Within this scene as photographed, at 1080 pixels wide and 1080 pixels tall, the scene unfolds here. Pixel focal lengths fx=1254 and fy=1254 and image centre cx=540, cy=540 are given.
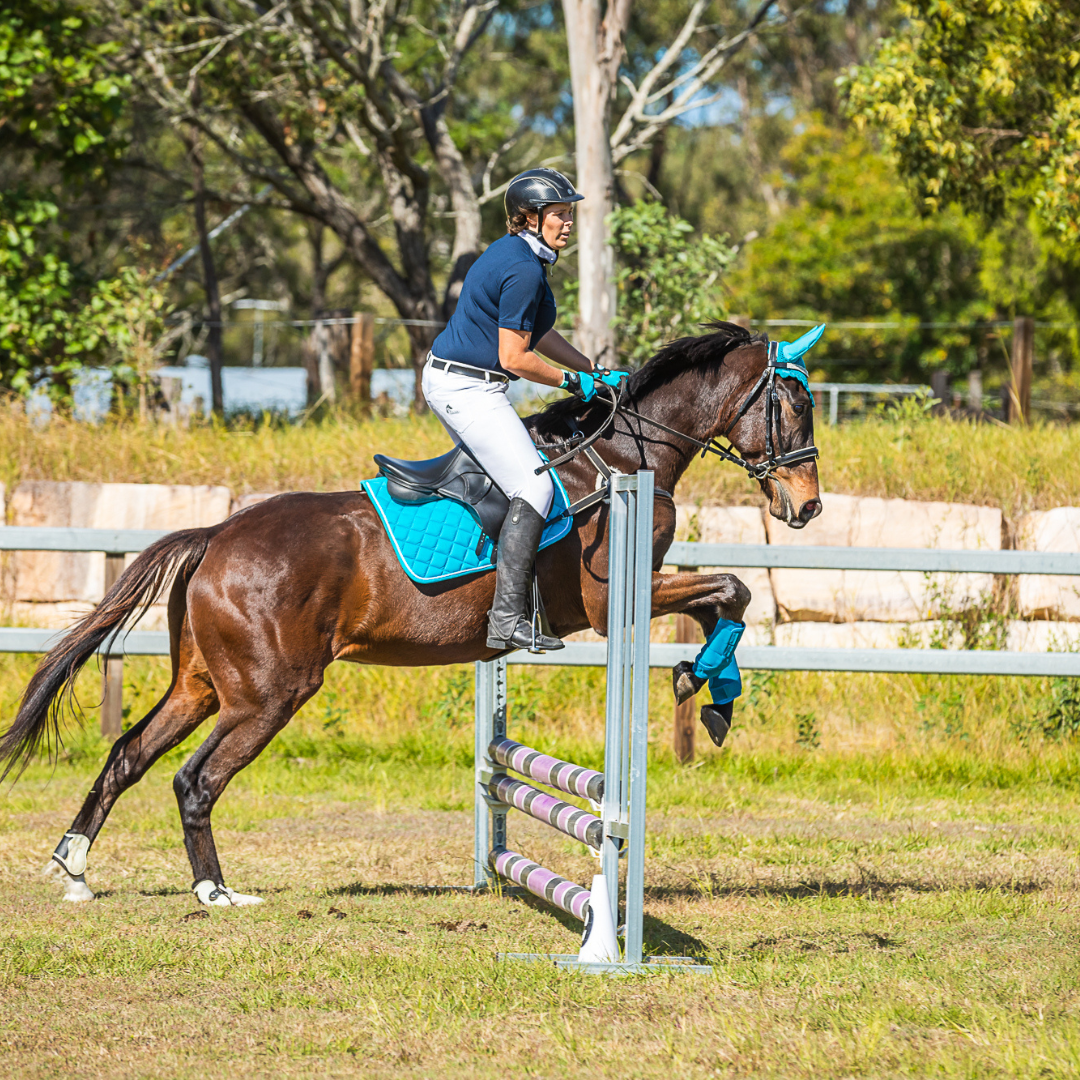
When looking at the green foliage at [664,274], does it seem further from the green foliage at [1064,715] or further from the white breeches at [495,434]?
the white breeches at [495,434]

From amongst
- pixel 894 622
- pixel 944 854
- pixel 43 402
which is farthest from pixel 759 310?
pixel 944 854

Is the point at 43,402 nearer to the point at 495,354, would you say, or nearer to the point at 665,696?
the point at 665,696

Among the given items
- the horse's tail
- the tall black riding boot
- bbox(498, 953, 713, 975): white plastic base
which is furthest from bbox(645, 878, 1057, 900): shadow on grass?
the horse's tail

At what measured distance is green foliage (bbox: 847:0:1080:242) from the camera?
12016 millimetres

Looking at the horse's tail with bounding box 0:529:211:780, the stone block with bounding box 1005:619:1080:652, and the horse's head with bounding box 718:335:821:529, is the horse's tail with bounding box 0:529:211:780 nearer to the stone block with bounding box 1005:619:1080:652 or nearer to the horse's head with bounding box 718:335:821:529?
the horse's head with bounding box 718:335:821:529

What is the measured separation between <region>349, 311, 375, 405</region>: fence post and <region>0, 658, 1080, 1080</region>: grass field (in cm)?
386

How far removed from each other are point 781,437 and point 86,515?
19.6 ft

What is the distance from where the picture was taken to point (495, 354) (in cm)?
492

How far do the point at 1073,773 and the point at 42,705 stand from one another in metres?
5.69

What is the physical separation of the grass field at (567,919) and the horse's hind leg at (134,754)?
166mm

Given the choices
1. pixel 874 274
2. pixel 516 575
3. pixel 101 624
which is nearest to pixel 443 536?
pixel 516 575

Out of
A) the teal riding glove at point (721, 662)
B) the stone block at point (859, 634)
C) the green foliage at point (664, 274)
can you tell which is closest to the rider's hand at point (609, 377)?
the teal riding glove at point (721, 662)

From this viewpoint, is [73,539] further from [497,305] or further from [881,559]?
[881,559]

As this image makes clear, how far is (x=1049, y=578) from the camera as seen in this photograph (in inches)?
330
